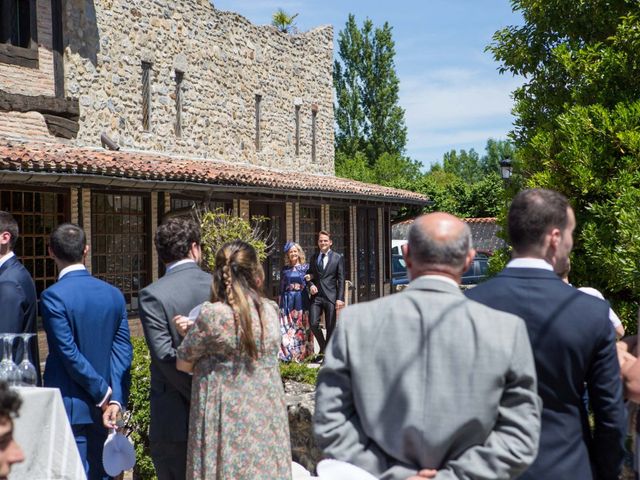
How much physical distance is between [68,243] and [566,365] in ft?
9.37

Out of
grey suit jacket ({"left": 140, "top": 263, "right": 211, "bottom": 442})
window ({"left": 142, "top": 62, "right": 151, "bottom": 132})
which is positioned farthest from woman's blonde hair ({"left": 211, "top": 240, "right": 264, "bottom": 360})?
window ({"left": 142, "top": 62, "right": 151, "bottom": 132})

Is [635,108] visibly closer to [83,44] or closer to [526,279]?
[526,279]

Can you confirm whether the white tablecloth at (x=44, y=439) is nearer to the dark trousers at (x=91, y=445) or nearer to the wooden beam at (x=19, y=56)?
the dark trousers at (x=91, y=445)

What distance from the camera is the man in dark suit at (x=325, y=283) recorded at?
36.6ft

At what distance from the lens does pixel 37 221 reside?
1235 centimetres

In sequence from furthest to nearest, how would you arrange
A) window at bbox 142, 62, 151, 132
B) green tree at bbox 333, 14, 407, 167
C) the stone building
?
Answer: green tree at bbox 333, 14, 407, 167 → window at bbox 142, 62, 151, 132 → the stone building

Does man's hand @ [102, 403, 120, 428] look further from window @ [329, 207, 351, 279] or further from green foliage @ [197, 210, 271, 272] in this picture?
window @ [329, 207, 351, 279]

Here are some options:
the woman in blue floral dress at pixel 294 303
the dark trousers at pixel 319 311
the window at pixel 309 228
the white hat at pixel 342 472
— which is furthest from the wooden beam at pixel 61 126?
the white hat at pixel 342 472

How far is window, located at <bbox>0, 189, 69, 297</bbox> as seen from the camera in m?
12.0

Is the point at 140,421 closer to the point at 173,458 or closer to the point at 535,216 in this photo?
the point at 173,458

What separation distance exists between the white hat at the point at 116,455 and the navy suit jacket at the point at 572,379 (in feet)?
7.92

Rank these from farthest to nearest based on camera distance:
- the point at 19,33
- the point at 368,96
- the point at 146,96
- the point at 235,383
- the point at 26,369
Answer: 1. the point at 368,96
2. the point at 146,96
3. the point at 19,33
4. the point at 26,369
5. the point at 235,383

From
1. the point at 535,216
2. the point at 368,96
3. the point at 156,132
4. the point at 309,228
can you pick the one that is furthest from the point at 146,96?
the point at 368,96

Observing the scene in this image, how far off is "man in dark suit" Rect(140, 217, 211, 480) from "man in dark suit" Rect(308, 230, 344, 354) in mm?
6654
